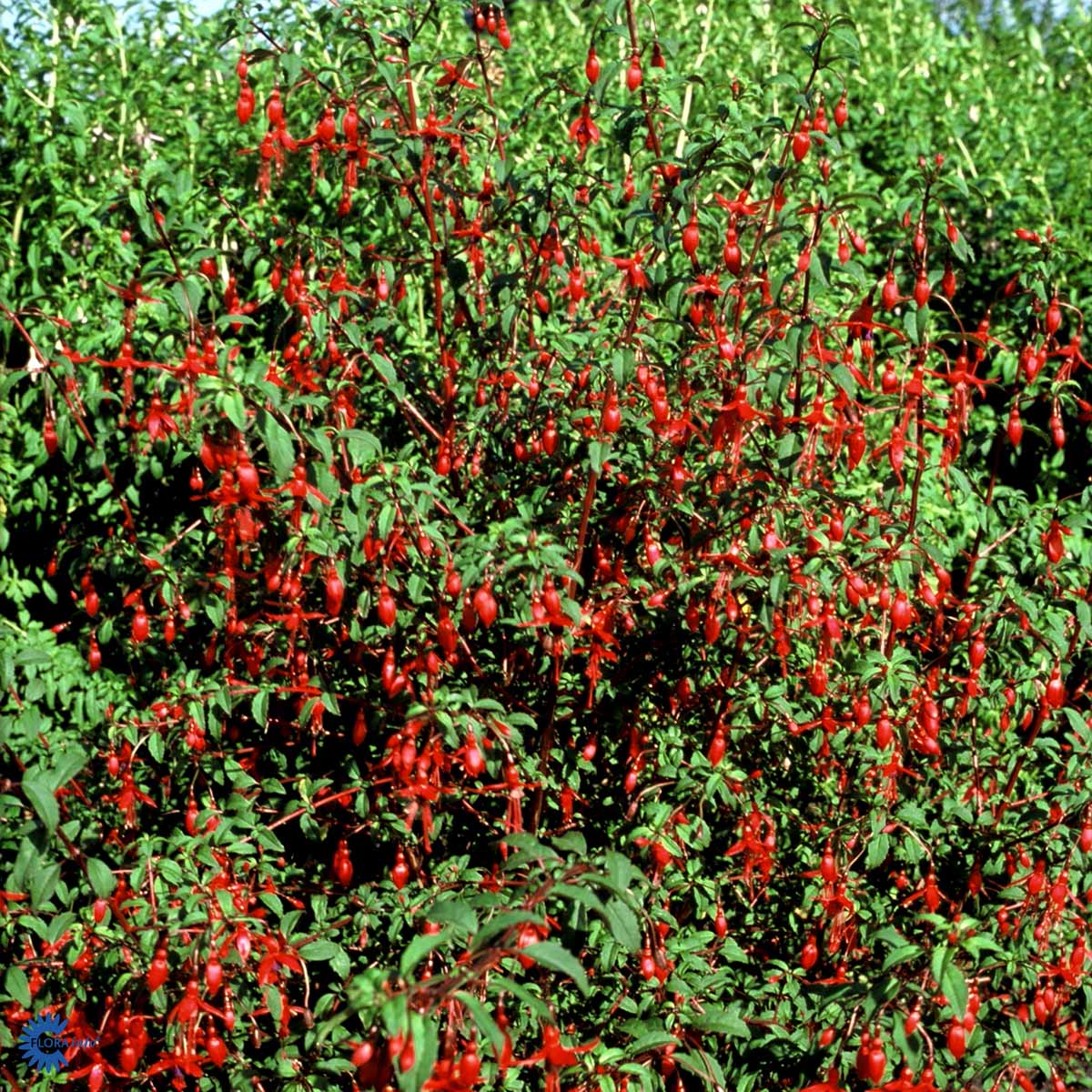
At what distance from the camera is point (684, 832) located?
7.72 feet

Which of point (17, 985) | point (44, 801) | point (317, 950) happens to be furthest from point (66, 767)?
point (317, 950)

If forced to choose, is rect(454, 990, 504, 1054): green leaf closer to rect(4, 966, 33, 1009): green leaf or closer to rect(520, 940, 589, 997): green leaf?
rect(520, 940, 589, 997): green leaf

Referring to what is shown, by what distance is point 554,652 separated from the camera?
2.33 metres

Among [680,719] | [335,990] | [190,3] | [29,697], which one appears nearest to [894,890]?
[680,719]

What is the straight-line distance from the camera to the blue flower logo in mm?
2395

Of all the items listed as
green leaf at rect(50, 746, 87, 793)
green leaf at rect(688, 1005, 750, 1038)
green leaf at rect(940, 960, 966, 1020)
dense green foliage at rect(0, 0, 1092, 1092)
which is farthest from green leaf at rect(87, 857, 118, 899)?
green leaf at rect(940, 960, 966, 1020)

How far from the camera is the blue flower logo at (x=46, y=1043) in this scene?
2395 mm

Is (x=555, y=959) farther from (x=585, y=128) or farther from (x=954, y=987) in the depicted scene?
(x=585, y=128)

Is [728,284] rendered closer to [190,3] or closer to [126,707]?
[126,707]

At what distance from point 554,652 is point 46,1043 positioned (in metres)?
1.20

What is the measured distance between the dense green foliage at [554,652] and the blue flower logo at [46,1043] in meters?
0.06

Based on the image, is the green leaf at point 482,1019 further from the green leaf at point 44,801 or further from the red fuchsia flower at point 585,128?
the red fuchsia flower at point 585,128

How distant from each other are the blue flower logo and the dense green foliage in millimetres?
61

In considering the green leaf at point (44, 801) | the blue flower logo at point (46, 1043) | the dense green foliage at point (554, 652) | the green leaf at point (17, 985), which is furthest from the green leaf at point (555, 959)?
the blue flower logo at point (46, 1043)
